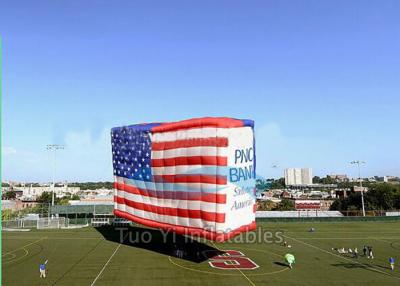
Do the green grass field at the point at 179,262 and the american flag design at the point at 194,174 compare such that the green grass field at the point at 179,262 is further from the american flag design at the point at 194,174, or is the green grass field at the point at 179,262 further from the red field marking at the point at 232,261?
the american flag design at the point at 194,174

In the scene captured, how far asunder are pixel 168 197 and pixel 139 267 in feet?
34.6

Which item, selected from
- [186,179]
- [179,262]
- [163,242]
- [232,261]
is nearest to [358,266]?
[232,261]

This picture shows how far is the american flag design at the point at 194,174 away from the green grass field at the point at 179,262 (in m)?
5.85

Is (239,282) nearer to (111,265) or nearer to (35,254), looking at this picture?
(111,265)

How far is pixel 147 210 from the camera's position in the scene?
144ft

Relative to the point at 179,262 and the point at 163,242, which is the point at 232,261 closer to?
the point at 179,262

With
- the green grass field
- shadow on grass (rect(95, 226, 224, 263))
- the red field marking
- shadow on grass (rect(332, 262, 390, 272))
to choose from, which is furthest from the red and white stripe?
shadow on grass (rect(332, 262, 390, 272))

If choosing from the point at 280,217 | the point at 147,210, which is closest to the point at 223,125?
the point at 147,210

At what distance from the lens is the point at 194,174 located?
3775 centimetres

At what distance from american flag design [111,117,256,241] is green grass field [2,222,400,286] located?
5.85 meters

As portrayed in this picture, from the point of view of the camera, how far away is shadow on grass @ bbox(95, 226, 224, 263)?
53.0m

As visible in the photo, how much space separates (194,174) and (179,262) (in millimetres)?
15771

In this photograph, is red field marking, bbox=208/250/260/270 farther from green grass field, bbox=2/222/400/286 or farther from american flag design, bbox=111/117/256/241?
american flag design, bbox=111/117/256/241

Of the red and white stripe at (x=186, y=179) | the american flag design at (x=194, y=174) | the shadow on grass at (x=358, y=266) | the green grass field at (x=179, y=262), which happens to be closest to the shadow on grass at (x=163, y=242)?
the green grass field at (x=179, y=262)
